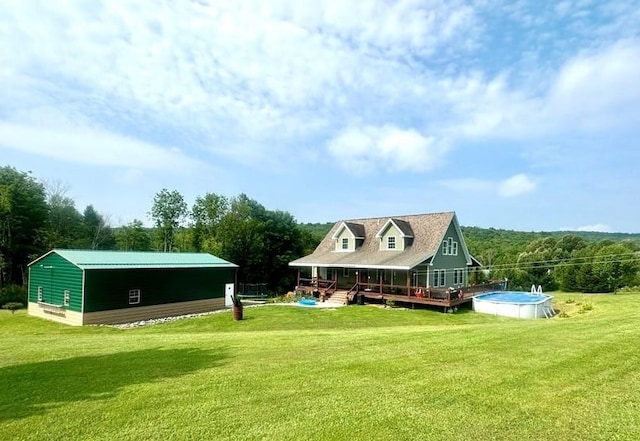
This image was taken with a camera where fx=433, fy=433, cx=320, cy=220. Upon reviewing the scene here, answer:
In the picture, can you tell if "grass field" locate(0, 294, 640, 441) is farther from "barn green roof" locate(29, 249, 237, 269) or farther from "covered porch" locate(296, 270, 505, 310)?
"covered porch" locate(296, 270, 505, 310)

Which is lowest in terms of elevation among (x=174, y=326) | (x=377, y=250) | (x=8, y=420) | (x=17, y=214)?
(x=174, y=326)

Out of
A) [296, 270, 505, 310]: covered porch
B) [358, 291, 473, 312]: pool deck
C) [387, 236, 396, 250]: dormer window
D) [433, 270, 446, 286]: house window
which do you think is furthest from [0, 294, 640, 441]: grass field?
[387, 236, 396, 250]: dormer window

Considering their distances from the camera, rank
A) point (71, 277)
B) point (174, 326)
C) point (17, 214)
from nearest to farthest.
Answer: point (174, 326), point (71, 277), point (17, 214)

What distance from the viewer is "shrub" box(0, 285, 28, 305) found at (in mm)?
30814

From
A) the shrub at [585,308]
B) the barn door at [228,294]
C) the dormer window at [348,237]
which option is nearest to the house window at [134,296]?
the barn door at [228,294]

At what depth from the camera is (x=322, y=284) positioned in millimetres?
33750

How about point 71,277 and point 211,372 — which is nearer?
point 211,372

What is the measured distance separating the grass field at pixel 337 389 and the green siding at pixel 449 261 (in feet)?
64.1

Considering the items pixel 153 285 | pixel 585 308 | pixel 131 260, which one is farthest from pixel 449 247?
pixel 131 260

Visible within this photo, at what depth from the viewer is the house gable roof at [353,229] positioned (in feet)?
114

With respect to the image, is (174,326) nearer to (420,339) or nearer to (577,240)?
(420,339)

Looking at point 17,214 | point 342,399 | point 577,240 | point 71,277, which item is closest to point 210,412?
point 342,399

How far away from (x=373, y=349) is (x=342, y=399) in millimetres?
3460

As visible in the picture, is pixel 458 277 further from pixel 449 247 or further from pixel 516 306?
pixel 516 306
